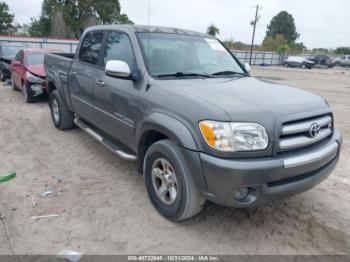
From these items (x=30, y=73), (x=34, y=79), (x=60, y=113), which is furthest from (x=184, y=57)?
(x=30, y=73)

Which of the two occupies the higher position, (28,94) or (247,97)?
(247,97)

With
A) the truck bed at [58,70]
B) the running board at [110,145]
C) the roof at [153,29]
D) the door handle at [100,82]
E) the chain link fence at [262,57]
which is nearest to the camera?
the running board at [110,145]

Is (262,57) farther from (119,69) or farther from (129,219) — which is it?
(129,219)

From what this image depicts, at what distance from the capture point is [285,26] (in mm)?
103500

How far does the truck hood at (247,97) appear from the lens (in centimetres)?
Answer: 272

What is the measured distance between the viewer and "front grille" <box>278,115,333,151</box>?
274 cm

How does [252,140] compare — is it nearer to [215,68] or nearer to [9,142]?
[215,68]

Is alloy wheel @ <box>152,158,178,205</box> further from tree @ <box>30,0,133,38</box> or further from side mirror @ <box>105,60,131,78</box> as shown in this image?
tree @ <box>30,0,133,38</box>

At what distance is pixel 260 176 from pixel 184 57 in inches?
74.7

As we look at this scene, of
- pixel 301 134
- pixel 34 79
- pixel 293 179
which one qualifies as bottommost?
pixel 293 179

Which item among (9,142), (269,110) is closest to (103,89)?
(269,110)

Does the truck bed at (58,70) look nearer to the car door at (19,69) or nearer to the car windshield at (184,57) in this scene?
the car windshield at (184,57)

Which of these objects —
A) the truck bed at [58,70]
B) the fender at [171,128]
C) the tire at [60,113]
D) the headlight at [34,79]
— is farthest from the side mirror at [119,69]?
the headlight at [34,79]

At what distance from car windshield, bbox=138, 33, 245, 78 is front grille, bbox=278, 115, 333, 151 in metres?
1.31
